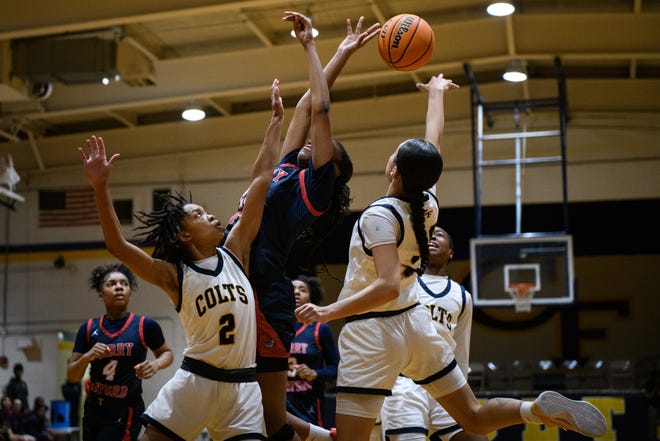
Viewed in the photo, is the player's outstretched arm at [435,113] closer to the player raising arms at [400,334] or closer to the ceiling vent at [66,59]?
the player raising arms at [400,334]

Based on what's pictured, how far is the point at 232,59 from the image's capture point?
14.0 m

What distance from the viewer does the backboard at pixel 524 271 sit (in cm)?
1259

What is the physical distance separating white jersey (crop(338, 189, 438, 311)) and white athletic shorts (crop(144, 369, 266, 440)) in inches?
28.1

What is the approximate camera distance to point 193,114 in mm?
15203

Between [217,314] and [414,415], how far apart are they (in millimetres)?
1955

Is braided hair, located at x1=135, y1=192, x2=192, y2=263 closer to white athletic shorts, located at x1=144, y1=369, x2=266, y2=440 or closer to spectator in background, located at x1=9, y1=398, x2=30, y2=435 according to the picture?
white athletic shorts, located at x1=144, y1=369, x2=266, y2=440

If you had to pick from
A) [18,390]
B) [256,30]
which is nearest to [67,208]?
[18,390]

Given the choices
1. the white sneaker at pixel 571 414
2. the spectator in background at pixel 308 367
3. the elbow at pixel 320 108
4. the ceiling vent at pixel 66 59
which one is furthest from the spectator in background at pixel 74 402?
the white sneaker at pixel 571 414

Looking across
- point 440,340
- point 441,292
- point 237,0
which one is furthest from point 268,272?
point 237,0

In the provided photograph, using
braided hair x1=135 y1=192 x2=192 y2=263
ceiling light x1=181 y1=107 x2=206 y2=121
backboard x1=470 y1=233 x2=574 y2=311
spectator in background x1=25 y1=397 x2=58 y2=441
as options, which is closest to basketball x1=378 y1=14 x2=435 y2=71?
braided hair x1=135 y1=192 x2=192 y2=263

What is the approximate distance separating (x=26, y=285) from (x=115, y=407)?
479 inches

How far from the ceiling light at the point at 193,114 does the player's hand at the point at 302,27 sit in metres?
10.2

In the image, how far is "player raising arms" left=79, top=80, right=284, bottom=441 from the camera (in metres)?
4.41

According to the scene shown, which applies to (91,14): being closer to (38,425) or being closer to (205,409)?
(38,425)
